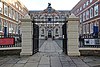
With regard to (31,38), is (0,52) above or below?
below

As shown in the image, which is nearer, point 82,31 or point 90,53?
point 90,53

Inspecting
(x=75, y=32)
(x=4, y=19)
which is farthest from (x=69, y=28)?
(x=4, y=19)

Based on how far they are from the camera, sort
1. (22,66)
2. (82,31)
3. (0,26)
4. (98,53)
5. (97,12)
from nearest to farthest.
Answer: (22,66) < (98,53) < (0,26) < (97,12) < (82,31)

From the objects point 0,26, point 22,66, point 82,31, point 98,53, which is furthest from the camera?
point 82,31

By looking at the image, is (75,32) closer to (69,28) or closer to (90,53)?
(69,28)

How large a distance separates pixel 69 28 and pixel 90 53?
2.33 m

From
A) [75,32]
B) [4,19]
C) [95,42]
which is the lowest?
[95,42]

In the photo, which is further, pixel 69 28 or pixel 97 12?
pixel 97 12

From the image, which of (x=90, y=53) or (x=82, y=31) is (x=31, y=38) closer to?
(x=90, y=53)

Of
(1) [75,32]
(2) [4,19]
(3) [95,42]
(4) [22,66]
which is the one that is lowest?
(4) [22,66]

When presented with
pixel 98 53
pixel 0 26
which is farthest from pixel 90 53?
pixel 0 26

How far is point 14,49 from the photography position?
36.1 feet

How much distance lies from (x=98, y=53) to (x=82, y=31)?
3184cm

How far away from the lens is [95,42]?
430 inches
